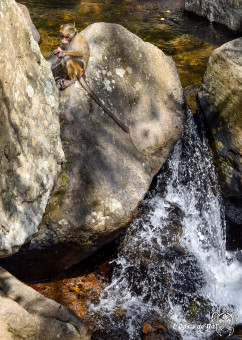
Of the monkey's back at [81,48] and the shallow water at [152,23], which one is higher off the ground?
the monkey's back at [81,48]

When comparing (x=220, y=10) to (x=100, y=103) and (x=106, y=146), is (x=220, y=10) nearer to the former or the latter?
(x=100, y=103)

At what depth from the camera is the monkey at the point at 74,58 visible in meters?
4.33

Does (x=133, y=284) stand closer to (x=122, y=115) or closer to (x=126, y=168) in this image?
(x=126, y=168)

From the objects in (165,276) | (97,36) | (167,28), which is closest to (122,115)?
(97,36)

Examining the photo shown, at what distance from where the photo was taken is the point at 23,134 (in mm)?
3490

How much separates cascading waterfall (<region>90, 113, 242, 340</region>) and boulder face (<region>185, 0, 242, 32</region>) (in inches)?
173

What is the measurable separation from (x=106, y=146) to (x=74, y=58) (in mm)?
1012

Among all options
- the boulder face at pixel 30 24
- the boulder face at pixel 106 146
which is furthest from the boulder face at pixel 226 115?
the boulder face at pixel 30 24

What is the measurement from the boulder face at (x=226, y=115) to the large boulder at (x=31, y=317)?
2701 mm

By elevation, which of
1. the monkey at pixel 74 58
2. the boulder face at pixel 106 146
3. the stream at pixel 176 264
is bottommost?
the stream at pixel 176 264

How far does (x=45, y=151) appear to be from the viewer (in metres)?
3.82

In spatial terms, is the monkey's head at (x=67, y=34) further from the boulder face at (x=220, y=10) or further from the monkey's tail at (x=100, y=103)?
the boulder face at (x=220, y=10)

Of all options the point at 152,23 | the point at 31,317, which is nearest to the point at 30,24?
the point at 152,23

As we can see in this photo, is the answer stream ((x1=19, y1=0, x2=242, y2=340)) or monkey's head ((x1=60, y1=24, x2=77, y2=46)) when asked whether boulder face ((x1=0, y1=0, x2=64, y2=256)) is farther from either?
→ stream ((x1=19, y1=0, x2=242, y2=340))
